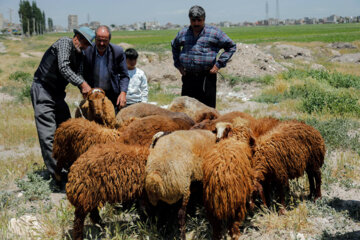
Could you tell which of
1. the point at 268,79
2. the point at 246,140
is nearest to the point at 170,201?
the point at 246,140

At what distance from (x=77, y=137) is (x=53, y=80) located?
119 centimetres

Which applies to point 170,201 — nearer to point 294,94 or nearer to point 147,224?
point 147,224

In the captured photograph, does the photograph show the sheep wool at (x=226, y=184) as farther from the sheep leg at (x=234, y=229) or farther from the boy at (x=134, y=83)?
the boy at (x=134, y=83)

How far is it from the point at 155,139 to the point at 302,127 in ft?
6.30

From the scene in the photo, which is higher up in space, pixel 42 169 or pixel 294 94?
pixel 294 94

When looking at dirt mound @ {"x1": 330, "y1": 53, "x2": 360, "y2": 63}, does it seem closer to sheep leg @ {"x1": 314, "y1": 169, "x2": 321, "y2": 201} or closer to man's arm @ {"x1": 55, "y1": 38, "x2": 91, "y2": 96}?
sheep leg @ {"x1": 314, "y1": 169, "x2": 321, "y2": 201}

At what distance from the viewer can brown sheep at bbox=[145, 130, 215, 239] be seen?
10.7ft

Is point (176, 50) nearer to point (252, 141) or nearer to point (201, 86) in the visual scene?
point (201, 86)

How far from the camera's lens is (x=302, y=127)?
4.23 m

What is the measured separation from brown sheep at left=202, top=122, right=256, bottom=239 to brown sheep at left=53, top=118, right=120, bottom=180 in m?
1.42

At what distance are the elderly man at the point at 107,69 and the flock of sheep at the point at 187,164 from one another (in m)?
1.01

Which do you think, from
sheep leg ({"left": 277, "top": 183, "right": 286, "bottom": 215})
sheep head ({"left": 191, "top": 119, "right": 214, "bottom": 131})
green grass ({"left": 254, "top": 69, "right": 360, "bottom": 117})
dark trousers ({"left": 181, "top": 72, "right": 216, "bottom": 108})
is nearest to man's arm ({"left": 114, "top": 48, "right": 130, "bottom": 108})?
dark trousers ({"left": 181, "top": 72, "right": 216, "bottom": 108})

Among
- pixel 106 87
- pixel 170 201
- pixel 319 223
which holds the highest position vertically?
pixel 106 87

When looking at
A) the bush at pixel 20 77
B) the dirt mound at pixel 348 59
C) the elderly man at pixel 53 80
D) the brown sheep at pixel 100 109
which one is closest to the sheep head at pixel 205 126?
the brown sheep at pixel 100 109
